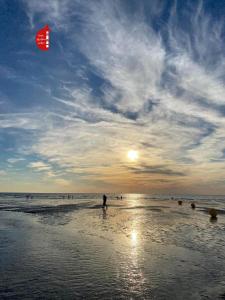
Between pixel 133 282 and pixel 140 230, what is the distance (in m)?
16.7

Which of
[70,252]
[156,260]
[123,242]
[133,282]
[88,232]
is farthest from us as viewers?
[88,232]

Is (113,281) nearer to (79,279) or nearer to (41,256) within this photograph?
(79,279)

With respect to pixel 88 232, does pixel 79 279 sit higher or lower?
lower

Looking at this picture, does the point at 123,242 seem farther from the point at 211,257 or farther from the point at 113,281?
the point at 113,281

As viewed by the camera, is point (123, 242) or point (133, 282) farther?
point (123, 242)

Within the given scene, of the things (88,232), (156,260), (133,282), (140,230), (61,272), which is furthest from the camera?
(140,230)

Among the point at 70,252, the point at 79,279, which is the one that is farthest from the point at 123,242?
the point at 79,279

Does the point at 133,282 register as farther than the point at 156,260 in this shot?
No

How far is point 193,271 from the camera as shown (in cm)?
1591

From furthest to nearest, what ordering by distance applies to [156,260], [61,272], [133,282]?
1. [156,260]
2. [61,272]
3. [133,282]

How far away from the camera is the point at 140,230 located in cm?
3030

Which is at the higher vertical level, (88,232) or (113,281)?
(88,232)

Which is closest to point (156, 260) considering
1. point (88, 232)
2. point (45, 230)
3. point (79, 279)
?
point (79, 279)

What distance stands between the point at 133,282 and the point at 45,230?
56.4 ft
